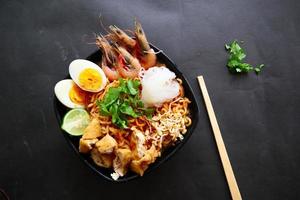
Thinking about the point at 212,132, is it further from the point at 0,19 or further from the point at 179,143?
the point at 0,19

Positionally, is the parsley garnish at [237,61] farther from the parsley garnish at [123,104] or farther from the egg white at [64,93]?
the egg white at [64,93]

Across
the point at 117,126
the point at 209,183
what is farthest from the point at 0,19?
the point at 209,183

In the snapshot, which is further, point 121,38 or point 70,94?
point 121,38

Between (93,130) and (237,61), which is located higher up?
(237,61)

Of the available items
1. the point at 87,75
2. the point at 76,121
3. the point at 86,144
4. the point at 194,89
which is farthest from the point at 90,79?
the point at 194,89

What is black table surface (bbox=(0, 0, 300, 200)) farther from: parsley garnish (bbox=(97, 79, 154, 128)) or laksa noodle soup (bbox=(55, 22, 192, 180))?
parsley garnish (bbox=(97, 79, 154, 128))

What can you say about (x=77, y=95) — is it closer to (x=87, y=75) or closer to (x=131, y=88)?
(x=87, y=75)

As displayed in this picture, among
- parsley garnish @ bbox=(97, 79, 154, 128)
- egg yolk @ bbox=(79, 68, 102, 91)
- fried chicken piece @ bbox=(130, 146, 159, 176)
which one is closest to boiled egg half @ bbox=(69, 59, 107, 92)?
egg yolk @ bbox=(79, 68, 102, 91)
